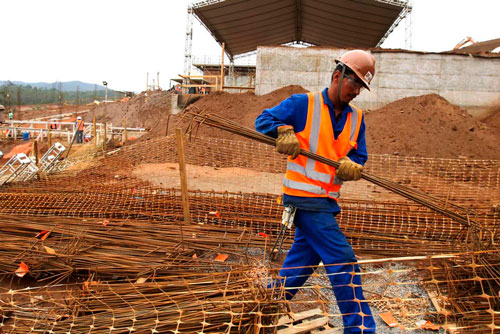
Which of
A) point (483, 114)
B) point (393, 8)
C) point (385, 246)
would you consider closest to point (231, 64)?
point (393, 8)

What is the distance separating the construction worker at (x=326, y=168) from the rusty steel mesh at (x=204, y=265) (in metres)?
0.18

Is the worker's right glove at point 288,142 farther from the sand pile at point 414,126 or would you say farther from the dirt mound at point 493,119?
the dirt mound at point 493,119

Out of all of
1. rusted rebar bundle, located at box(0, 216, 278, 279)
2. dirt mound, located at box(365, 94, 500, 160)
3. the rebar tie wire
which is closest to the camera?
the rebar tie wire

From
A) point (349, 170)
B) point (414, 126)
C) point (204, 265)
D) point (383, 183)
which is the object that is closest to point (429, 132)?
point (414, 126)

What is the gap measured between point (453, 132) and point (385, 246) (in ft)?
32.1

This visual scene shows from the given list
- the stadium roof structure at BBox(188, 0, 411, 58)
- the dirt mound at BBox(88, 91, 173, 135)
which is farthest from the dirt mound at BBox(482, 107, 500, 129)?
the dirt mound at BBox(88, 91, 173, 135)

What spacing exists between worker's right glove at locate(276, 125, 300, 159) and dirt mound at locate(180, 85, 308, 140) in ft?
37.4

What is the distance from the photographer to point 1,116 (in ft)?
19.3

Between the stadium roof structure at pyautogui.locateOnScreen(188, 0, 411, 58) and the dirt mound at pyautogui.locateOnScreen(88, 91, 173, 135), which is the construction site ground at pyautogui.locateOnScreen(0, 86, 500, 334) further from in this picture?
the dirt mound at pyautogui.locateOnScreen(88, 91, 173, 135)

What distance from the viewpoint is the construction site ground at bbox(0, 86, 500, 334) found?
3.17 meters

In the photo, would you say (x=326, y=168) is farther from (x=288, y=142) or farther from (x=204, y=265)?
(x=204, y=265)

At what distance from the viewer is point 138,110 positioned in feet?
111

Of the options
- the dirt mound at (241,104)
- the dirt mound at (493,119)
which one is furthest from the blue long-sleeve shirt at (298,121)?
the dirt mound at (493,119)

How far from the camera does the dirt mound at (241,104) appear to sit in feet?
46.6
